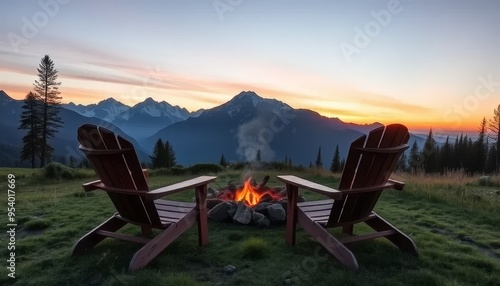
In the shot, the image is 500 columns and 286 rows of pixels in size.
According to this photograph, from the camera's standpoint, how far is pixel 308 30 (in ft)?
30.1

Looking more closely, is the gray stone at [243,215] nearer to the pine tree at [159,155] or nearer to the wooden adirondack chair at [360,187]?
the wooden adirondack chair at [360,187]

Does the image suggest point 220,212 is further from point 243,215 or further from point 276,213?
point 276,213

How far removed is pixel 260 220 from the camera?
14.8 feet

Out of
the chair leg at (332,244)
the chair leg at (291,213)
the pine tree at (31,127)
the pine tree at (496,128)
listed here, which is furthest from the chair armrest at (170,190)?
the pine tree at (496,128)

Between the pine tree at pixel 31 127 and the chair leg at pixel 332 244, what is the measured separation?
116ft

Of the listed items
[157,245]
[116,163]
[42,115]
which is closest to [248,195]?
[157,245]

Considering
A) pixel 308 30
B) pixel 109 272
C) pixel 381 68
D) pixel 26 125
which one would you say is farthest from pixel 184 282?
pixel 26 125

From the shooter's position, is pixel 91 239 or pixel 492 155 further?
pixel 492 155

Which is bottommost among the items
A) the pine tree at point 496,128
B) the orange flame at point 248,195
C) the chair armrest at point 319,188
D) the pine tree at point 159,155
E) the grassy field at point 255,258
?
the pine tree at point 159,155

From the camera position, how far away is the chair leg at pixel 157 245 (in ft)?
9.73

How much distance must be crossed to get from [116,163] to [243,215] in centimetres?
211

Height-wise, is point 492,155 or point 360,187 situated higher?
point 360,187

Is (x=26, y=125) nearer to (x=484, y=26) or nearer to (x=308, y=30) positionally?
(x=308, y=30)

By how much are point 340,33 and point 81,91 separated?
14630mm
